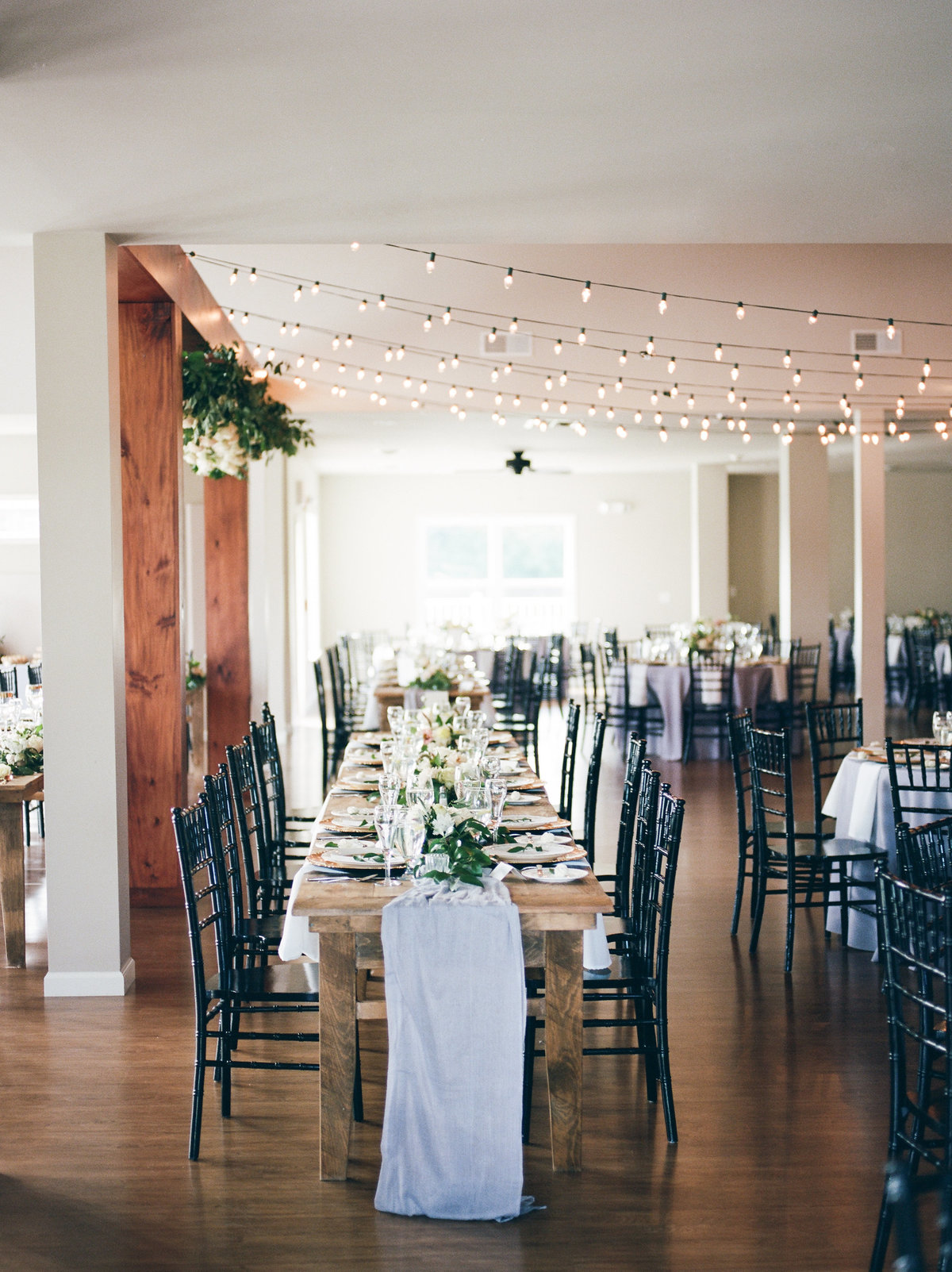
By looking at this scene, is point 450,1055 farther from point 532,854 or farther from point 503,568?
point 503,568

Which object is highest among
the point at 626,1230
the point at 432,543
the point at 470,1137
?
the point at 432,543

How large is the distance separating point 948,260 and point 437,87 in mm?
7530

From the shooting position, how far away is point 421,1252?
2.73m


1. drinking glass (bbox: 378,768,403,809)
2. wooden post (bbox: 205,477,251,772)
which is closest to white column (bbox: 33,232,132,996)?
drinking glass (bbox: 378,768,403,809)

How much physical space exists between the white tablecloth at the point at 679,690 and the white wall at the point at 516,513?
230 inches

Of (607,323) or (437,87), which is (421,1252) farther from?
(607,323)

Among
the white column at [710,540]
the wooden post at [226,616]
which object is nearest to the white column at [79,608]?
the wooden post at [226,616]

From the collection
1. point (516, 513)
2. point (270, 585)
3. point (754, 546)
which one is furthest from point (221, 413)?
point (754, 546)

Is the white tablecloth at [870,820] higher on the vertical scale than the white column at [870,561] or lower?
lower

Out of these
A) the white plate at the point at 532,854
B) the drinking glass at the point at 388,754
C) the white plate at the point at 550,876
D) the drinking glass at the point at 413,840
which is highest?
the drinking glass at the point at 388,754

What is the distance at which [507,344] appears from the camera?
9555 millimetres

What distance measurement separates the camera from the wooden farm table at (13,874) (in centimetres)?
495

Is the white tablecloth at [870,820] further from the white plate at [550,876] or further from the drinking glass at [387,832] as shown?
the drinking glass at [387,832]

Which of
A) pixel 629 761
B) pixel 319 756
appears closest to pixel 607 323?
pixel 319 756
